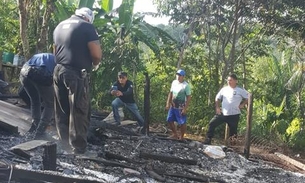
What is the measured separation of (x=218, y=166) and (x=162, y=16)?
24.4ft

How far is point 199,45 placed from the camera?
14.4 meters

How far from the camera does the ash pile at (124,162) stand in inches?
167

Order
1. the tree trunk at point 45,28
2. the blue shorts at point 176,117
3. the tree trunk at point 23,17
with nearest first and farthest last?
the blue shorts at point 176,117 → the tree trunk at point 23,17 → the tree trunk at point 45,28

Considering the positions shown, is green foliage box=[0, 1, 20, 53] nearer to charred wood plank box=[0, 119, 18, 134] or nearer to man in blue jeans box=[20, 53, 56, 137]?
man in blue jeans box=[20, 53, 56, 137]

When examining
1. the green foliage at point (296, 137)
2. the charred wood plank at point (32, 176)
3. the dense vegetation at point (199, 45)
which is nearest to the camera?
the charred wood plank at point (32, 176)

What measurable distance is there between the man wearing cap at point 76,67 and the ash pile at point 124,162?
0.34 meters

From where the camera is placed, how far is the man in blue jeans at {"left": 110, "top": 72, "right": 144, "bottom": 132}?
962 centimetres

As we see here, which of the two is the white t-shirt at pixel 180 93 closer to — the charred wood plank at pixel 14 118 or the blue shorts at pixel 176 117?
the blue shorts at pixel 176 117

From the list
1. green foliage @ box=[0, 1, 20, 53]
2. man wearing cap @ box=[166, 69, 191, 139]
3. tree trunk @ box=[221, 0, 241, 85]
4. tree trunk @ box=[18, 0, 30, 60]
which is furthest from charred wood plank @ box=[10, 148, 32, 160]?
green foliage @ box=[0, 1, 20, 53]

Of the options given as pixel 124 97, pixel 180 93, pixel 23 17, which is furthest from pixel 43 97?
pixel 23 17

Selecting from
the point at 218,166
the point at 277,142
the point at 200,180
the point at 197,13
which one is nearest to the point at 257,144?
the point at 277,142

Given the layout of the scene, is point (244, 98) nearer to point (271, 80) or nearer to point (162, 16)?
point (162, 16)

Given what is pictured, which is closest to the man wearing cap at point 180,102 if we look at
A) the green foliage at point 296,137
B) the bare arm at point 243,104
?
the bare arm at point 243,104

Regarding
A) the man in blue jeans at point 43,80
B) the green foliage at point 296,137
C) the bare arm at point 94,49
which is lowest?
the green foliage at point 296,137
